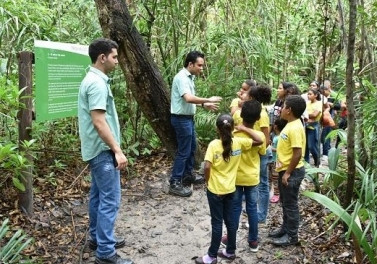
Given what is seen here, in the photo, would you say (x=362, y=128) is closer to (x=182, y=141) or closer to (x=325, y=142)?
(x=182, y=141)

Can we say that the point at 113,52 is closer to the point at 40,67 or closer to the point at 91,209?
the point at 40,67

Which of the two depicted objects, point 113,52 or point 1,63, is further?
point 1,63

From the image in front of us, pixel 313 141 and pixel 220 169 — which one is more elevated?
pixel 220 169

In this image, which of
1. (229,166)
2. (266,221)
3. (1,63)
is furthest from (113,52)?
(266,221)

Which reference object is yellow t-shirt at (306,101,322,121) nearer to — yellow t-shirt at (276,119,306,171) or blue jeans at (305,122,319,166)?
blue jeans at (305,122,319,166)

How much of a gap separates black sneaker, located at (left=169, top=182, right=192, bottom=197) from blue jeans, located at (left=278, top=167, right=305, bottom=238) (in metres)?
1.42

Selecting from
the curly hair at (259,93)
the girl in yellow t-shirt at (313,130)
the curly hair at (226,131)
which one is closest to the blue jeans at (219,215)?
the curly hair at (226,131)

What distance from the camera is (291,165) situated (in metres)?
3.38

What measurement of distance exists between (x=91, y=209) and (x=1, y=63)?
2.20 meters

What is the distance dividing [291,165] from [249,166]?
393 millimetres

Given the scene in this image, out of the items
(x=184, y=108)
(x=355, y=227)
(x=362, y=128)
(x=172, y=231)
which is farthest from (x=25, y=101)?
(x=362, y=128)

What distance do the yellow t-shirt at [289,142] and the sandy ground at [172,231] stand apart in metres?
0.83

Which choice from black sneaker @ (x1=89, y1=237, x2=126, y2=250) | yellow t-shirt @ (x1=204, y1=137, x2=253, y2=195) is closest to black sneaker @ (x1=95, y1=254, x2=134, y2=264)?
black sneaker @ (x1=89, y1=237, x2=126, y2=250)

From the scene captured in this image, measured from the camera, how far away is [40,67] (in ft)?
11.2
